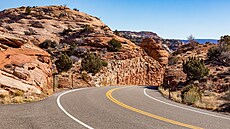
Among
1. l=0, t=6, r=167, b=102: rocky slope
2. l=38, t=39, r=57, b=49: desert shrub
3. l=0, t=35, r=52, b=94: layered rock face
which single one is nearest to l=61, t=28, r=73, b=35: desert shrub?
l=0, t=6, r=167, b=102: rocky slope

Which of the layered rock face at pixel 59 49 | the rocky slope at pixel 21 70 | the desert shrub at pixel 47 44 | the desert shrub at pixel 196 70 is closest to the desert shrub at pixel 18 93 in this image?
the rocky slope at pixel 21 70

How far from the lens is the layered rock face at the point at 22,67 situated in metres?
15.2

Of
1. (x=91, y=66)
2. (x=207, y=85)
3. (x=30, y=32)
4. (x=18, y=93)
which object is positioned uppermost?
(x=30, y=32)

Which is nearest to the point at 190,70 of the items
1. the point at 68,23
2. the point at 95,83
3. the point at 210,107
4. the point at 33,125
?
the point at 95,83

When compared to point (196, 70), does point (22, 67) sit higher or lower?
higher

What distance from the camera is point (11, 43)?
19078mm

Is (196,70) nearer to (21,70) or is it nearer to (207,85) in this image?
(207,85)

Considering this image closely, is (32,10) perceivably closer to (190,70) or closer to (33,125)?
(190,70)

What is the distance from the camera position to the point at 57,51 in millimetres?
48062

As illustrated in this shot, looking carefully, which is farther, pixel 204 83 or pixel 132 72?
pixel 132 72

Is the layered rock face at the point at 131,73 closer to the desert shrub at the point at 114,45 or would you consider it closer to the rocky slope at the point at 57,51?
the rocky slope at the point at 57,51

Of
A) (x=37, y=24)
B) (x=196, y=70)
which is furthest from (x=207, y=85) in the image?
(x=37, y=24)

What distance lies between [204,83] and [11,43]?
1909cm

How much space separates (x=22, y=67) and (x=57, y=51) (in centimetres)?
3145
